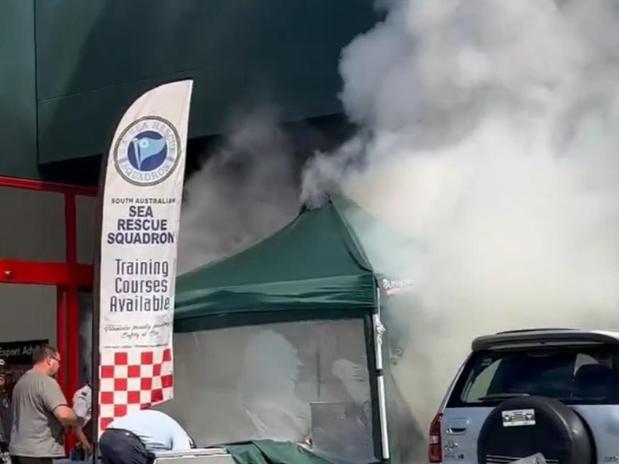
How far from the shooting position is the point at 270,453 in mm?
6699

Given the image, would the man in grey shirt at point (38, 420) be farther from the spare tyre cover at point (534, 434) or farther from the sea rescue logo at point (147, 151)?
the spare tyre cover at point (534, 434)

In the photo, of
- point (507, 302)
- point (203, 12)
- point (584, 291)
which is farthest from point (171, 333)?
point (203, 12)

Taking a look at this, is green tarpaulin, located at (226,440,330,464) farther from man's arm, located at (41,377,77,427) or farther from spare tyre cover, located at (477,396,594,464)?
spare tyre cover, located at (477,396,594,464)

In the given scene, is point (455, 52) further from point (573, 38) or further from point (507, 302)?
point (507, 302)

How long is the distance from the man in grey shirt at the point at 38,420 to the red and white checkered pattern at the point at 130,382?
0.62m

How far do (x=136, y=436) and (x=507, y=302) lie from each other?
7.59 feet

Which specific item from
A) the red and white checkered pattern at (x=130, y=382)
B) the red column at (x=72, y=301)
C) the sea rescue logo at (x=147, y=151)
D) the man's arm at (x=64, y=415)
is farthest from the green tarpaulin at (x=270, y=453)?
the red column at (x=72, y=301)

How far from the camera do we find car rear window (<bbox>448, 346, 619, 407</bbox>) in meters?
5.03

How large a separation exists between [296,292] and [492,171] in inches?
57.2

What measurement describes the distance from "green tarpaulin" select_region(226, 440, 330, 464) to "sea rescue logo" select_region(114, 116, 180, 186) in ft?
5.70

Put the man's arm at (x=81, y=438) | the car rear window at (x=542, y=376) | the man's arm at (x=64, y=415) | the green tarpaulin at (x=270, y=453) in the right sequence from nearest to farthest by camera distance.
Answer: the car rear window at (x=542, y=376), the green tarpaulin at (x=270, y=453), the man's arm at (x=64, y=415), the man's arm at (x=81, y=438)

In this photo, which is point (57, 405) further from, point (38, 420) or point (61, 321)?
point (61, 321)

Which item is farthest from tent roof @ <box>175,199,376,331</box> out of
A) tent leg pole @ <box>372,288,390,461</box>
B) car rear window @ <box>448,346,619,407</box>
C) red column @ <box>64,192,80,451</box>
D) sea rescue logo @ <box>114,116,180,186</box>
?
red column @ <box>64,192,80,451</box>

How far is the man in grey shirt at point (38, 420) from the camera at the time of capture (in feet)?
24.3
